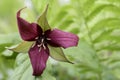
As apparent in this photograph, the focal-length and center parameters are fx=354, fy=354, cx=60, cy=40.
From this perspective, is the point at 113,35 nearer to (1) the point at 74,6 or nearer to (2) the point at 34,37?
(1) the point at 74,6

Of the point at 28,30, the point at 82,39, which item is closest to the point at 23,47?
the point at 28,30

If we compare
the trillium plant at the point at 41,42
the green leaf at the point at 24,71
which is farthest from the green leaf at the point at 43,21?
the green leaf at the point at 24,71

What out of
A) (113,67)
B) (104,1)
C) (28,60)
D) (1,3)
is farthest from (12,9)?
(28,60)

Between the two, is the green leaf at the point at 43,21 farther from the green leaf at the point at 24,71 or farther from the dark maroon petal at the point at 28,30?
the green leaf at the point at 24,71

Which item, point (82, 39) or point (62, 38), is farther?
point (82, 39)

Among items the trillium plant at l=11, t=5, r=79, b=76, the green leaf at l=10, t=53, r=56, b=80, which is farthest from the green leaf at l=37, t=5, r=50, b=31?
the green leaf at l=10, t=53, r=56, b=80

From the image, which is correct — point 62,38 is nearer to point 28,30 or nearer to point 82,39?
point 28,30

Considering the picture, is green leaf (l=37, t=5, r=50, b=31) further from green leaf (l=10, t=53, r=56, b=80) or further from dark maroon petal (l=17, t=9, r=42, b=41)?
green leaf (l=10, t=53, r=56, b=80)
